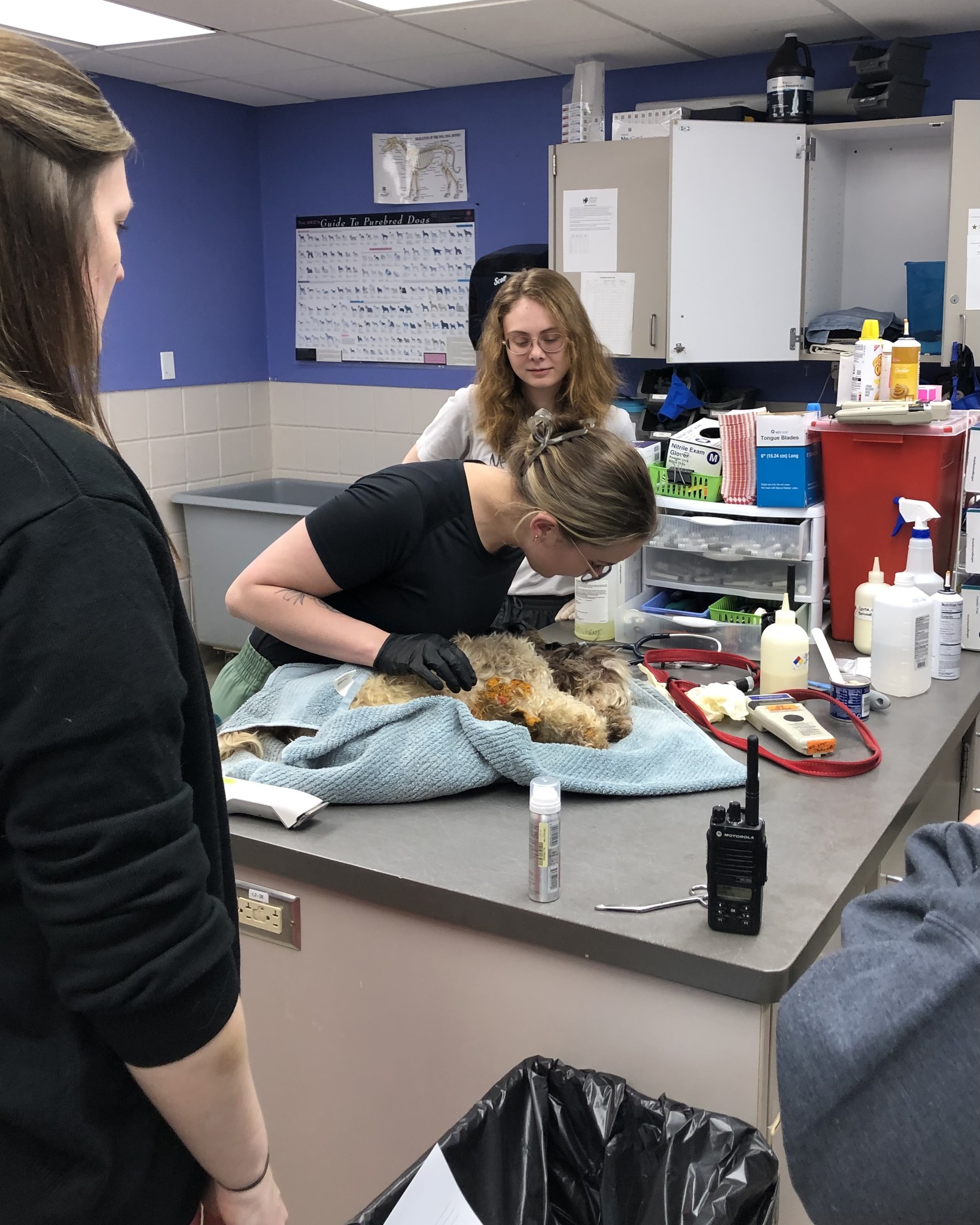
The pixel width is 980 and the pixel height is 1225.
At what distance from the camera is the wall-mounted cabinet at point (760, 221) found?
3502 millimetres

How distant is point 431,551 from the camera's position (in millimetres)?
1880

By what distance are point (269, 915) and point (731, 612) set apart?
136 cm

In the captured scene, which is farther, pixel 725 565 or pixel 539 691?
pixel 725 565

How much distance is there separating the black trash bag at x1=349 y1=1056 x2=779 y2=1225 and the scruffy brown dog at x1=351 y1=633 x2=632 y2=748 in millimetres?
523

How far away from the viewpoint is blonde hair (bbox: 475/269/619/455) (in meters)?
2.82

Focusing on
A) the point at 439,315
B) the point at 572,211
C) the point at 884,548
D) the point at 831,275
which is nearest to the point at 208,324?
the point at 439,315

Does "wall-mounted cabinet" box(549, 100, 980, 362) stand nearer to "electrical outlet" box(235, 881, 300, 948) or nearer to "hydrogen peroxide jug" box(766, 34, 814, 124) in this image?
"hydrogen peroxide jug" box(766, 34, 814, 124)

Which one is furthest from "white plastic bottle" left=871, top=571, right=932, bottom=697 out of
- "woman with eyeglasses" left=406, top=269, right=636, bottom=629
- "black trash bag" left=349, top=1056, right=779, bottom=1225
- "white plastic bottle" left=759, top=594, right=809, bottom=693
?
"black trash bag" left=349, top=1056, right=779, bottom=1225

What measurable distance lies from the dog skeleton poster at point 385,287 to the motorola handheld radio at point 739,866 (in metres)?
3.39

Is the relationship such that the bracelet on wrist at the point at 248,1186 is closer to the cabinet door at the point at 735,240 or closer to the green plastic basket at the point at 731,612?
the green plastic basket at the point at 731,612

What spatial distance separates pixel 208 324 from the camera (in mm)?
4785

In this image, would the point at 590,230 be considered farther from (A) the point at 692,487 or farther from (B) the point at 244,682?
(B) the point at 244,682

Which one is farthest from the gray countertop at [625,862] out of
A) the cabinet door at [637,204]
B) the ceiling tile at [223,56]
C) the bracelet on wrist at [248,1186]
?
the ceiling tile at [223,56]

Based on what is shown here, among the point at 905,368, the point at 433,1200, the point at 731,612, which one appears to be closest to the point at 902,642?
the point at 731,612
